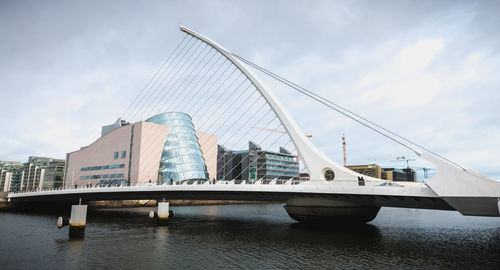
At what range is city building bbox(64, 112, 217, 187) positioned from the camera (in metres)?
79.2

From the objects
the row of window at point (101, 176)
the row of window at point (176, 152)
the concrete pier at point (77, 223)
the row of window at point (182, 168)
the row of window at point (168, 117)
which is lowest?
the concrete pier at point (77, 223)

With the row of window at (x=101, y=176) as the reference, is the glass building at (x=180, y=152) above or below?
above

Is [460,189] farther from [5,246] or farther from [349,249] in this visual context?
[5,246]

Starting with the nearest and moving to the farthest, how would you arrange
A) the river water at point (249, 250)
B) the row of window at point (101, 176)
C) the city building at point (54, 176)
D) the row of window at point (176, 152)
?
the river water at point (249, 250) < the row of window at point (101, 176) < the row of window at point (176, 152) < the city building at point (54, 176)

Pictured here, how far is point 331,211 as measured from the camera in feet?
93.7

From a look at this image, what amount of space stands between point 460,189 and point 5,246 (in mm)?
28320

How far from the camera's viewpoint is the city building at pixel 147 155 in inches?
3120

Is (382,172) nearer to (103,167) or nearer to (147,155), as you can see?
(147,155)

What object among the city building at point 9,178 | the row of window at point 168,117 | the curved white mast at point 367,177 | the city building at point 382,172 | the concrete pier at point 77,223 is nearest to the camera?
the curved white mast at point 367,177

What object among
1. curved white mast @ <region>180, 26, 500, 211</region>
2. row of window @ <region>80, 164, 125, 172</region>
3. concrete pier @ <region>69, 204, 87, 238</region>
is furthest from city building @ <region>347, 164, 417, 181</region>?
concrete pier @ <region>69, 204, 87, 238</region>

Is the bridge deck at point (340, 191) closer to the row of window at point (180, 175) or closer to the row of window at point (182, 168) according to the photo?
the row of window at point (180, 175)

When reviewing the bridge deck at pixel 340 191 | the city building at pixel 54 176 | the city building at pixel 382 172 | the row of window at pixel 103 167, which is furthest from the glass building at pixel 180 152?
the city building at pixel 382 172

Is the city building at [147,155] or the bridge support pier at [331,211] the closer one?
the bridge support pier at [331,211]

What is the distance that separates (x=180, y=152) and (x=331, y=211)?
2400 inches
